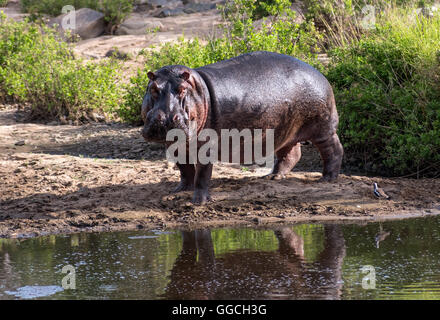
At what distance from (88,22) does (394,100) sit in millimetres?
13255

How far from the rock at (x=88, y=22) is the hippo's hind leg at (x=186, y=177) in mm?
13561

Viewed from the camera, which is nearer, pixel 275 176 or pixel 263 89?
pixel 263 89

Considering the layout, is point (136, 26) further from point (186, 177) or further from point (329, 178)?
point (186, 177)

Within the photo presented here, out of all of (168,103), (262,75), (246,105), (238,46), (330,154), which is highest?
(238,46)

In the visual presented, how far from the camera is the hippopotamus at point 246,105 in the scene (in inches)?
234

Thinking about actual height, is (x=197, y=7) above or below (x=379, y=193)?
above

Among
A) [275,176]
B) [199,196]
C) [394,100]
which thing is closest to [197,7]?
[394,100]

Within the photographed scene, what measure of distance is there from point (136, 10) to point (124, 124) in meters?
13.8

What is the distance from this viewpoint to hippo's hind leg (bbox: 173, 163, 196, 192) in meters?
6.91

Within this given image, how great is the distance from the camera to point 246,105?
658cm

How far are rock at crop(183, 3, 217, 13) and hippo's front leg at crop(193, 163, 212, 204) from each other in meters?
16.7

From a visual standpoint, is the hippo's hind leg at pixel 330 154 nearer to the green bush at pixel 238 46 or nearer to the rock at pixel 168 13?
the green bush at pixel 238 46

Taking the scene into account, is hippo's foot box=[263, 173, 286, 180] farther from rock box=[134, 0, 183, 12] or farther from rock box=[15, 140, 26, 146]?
rock box=[134, 0, 183, 12]
